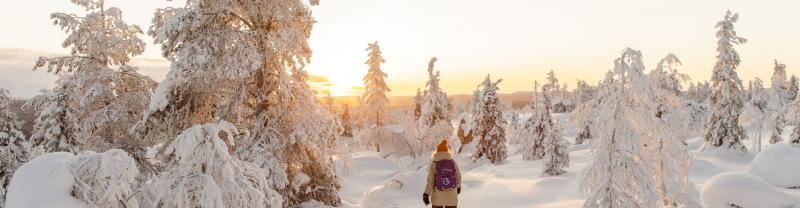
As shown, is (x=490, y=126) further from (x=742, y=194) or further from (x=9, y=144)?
(x=9, y=144)

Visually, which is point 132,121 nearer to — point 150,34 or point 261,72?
point 150,34

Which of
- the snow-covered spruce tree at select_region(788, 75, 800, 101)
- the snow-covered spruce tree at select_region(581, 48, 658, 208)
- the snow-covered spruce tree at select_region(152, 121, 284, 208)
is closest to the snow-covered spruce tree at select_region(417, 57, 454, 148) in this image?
the snow-covered spruce tree at select_region(581, 48, 658, 208)

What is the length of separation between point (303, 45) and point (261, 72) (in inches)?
45.2

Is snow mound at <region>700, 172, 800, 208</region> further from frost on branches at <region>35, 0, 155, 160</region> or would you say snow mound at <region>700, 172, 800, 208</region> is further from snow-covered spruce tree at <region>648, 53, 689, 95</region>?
frost on branches at <region>35, 0, 155, 160</region>

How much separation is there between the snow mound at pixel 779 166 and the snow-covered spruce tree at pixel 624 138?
12.8 m

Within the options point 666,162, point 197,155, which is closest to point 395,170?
point 666,162

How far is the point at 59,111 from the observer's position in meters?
12.9

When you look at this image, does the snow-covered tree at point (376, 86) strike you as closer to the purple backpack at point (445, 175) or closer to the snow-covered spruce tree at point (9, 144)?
the snow-covered spruce tree at point (9, 144)

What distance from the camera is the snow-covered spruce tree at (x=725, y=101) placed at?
91.4ft

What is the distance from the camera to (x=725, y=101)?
29.3 m

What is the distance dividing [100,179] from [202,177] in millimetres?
858

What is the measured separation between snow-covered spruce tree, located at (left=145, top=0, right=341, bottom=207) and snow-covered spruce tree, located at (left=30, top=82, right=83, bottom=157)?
3.14 meters

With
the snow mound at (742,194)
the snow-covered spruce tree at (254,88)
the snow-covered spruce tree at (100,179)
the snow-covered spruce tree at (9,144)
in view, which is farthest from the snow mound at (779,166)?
the snow-covered spruce tree at (9,144)

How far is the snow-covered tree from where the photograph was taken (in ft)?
128
